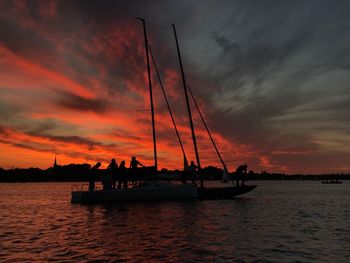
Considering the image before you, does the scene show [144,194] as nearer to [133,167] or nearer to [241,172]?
[133,167]

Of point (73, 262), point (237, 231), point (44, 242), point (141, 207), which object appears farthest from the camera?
point (141, 207)

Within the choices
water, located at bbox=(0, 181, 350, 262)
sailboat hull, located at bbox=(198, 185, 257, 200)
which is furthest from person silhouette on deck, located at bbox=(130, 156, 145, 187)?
water, located at bbox=(0, 181, 350, 262)

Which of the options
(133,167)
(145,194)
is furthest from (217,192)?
(133,167)

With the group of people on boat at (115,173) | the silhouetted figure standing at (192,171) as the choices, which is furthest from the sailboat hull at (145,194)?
the silhouetted figure standing at (192,171)

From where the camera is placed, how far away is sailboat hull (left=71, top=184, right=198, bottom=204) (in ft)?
115

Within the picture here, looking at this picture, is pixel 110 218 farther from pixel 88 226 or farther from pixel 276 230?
pixel 276 230

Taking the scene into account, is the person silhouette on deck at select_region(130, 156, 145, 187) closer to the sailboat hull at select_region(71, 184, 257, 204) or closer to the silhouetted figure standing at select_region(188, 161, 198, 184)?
the sailboat hull at select_region(71, 184, 257, 204)

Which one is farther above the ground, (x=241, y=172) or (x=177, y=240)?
(x=241, y=172)

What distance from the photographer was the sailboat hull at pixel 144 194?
3506cm

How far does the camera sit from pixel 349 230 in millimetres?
21125

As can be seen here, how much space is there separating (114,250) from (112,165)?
2044 cm

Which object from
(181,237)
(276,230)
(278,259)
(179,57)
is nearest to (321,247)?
(278,259)

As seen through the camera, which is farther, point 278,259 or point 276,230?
point 276,230

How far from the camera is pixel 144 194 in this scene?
3559cm
